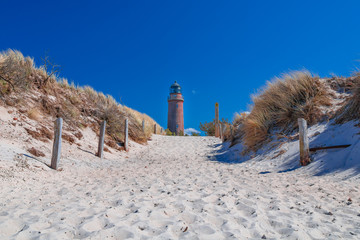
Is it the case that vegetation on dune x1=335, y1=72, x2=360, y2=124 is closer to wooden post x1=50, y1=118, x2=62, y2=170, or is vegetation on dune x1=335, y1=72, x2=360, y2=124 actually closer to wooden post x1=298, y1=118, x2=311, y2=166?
wooden post x1=298, y1=118, x2=311, y2=166

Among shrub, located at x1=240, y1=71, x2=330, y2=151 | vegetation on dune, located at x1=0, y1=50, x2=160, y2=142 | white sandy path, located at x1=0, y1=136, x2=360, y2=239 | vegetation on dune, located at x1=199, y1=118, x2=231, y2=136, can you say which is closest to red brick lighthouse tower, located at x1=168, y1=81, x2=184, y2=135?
vegetation on dune, located at x1=199, y1=118, x2=231, y2=136

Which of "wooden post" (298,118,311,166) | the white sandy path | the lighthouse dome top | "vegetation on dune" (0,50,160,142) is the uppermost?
the lighthouse dome top

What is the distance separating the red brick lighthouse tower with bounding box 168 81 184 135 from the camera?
29047 millimetres

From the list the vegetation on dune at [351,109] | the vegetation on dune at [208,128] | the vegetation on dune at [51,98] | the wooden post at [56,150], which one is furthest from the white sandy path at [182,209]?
the vegetation on dune at [208,128]

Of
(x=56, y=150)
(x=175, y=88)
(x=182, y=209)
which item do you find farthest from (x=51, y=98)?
(x=175, y=88)

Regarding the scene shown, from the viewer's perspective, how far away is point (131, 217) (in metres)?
2.63

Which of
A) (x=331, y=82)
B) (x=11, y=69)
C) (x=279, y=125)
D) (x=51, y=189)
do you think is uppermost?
(x=11, y=69)

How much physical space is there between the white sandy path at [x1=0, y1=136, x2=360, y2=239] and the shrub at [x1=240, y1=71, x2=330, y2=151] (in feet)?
11.6

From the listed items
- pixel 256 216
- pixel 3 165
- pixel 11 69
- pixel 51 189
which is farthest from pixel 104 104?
pixel 256 216

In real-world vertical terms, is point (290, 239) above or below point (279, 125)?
below

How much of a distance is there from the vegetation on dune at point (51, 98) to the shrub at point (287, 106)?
6200 mm

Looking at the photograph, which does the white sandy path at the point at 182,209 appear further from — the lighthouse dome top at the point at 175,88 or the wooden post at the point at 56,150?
the lighthouse dome top at the point at 175,88

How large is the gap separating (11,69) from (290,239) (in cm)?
1000

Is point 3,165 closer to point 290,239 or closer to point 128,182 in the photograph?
point 128,182
